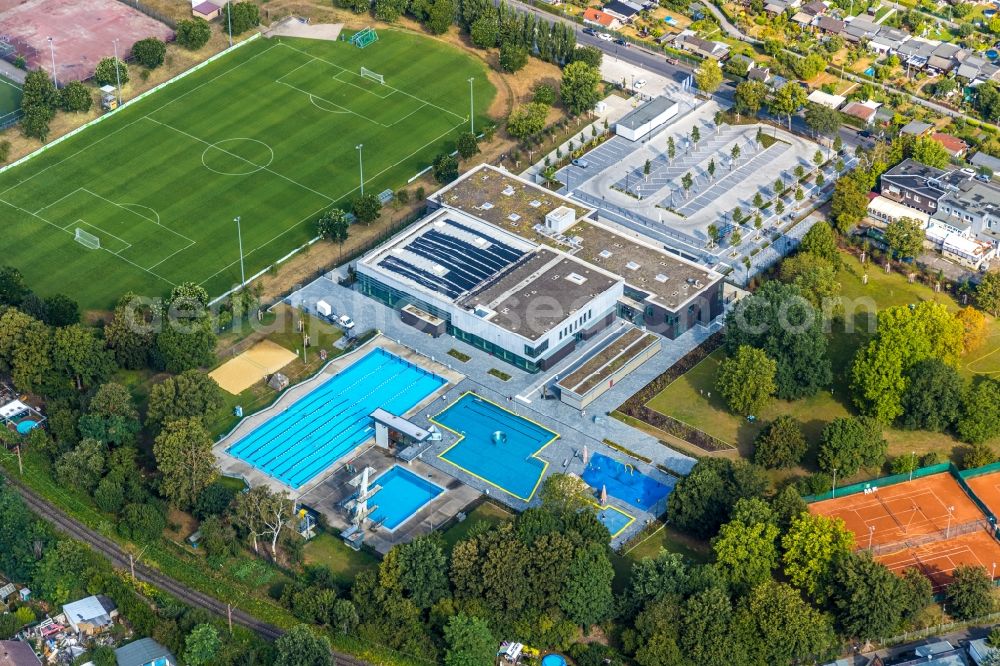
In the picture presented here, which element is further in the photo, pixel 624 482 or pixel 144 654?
pixel 624 482

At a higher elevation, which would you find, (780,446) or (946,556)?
(780,446)

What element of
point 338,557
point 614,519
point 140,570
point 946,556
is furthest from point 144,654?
point 946,556

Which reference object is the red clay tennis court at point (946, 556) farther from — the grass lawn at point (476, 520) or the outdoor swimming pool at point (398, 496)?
the outdoor swimming pool at point (398, 496)

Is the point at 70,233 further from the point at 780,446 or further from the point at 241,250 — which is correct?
the point at 780,446

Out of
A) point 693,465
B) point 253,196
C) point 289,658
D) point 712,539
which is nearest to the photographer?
point 289,658

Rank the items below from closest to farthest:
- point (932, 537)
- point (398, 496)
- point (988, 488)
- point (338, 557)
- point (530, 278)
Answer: point (338, 557) < point (932, 537) < point (988, 488) < point (398, 496) < point (530, 278)

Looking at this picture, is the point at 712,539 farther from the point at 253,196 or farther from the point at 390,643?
the point at 253,196

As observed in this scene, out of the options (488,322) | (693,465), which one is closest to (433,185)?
(488,322)
